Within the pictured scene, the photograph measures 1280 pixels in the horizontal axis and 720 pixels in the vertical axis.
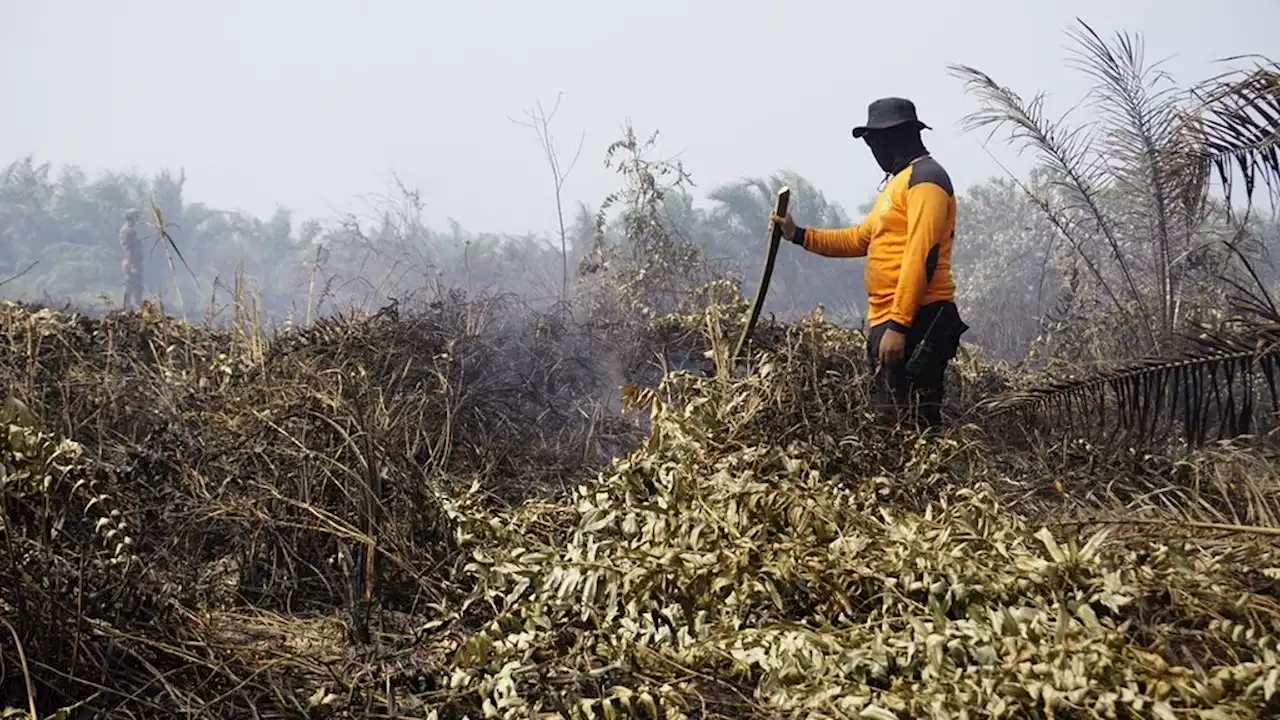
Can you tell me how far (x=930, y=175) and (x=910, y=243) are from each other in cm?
29

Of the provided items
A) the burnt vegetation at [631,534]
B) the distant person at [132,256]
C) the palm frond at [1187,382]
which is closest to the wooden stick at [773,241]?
the burnt vegetation at [631,534]

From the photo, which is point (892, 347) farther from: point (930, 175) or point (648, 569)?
point (648, 569)

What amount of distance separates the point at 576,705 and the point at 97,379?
3998 mm

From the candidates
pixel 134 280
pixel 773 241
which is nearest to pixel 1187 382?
pixel 773 241

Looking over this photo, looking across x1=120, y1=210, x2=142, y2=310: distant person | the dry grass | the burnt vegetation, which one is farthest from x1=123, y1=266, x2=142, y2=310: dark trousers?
the dry grass

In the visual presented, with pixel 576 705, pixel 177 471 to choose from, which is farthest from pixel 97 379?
pixel 576 705

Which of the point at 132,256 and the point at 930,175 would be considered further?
the point at 132,256

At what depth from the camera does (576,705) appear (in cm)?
272

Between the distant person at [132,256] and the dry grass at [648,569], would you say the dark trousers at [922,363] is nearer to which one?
the dry grass at [648,569]

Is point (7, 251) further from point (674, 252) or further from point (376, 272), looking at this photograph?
point (674, 252)

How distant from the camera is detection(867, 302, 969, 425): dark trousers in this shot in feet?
15.0

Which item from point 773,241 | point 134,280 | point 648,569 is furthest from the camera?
point 134,280

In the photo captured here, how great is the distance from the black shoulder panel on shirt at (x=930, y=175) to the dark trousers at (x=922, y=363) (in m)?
0.49

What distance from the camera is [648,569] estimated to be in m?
3.12
